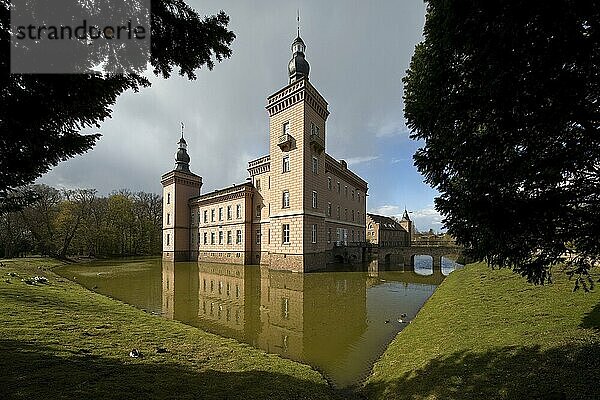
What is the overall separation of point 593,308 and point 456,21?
25.3 ft

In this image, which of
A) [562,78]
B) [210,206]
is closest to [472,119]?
[562,78]

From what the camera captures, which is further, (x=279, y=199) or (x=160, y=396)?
(x=279, y=199)

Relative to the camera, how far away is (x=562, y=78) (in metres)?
3.80

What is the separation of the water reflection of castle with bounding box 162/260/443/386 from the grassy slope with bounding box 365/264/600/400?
1.84 metres

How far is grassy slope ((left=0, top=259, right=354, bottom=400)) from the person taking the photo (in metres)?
4.34

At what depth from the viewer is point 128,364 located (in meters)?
5.42

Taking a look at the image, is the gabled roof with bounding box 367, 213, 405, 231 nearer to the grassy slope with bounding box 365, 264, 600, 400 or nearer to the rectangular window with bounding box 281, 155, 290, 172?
the rectangular window with bounding box 281, 155, 290, 172

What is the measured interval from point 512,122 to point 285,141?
2303cm

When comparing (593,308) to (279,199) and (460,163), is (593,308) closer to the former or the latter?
(460,163)

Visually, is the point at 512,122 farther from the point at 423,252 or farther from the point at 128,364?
the point at 423,252

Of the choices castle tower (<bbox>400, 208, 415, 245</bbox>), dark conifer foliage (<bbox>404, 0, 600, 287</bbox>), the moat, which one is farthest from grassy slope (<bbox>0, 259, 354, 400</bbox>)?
castle tower (<bbox>400, 208, 415, 245</bbox>)

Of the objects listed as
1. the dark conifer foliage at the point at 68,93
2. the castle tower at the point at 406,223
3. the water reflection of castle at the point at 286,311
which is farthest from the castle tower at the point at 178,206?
the castle tower at the point at 406,223
